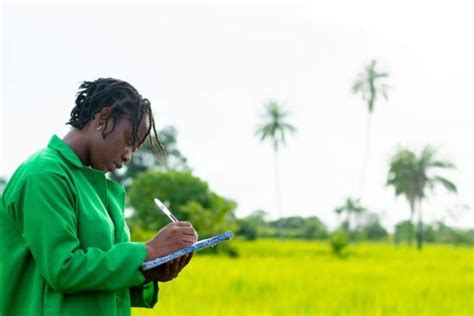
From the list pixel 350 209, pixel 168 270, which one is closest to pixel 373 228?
pixel 350 209

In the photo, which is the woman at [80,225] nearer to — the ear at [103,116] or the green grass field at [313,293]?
the ear at [103,116]

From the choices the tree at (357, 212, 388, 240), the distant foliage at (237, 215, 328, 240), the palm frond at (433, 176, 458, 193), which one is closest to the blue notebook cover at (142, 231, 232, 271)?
the distant foliage at (237, 215, 328, 240)

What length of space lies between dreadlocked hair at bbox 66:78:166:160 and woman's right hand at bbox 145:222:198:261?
0.18 meters

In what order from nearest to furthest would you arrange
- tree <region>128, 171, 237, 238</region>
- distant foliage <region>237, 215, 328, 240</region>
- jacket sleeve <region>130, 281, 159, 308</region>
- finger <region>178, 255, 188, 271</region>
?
finger <region>178, 255, 188, 271</region> < jacket sleeve <region>130, 281, 159, 308</region> < tree <region>128, 171, 237, 238</region> < distant foliage <region>237, 215, 328, 240</region>

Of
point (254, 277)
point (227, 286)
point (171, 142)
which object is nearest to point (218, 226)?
point (254, 277)

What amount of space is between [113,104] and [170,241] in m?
0.27

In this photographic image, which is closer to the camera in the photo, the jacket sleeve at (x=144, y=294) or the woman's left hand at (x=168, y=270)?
the woman's left hand at (x=168, y=270)

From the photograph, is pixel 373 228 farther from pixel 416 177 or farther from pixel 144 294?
pixel 144 294

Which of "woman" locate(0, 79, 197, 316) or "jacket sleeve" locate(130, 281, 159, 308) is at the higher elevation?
"woman" locate(0, 79, 197, 316)

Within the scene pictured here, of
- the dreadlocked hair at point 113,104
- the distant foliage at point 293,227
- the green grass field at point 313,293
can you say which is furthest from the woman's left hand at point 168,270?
the distant foliage at point 293,227

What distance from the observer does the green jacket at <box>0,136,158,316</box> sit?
5.34 feet

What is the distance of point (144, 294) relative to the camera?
1.91 m

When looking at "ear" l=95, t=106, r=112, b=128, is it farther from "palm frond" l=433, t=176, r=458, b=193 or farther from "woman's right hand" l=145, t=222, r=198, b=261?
"palm frond" l=433, t=176, r=458, b=193

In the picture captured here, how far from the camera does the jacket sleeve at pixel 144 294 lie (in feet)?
6.22
